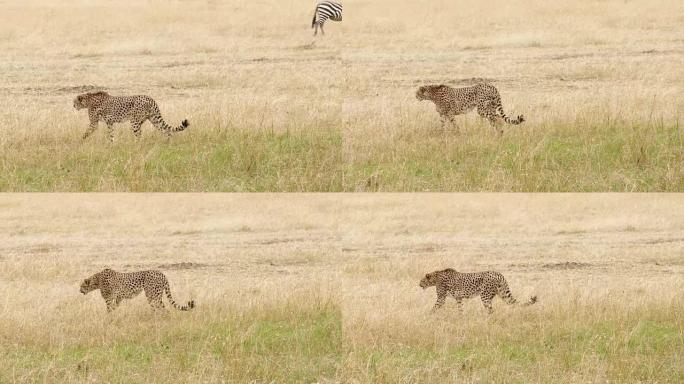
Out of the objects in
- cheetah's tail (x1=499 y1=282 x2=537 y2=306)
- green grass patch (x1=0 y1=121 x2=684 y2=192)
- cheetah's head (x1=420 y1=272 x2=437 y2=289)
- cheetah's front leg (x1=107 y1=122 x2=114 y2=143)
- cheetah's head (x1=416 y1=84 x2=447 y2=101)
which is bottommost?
cheetah's tail (x1=499 y1=282 x2=537 y2=306)

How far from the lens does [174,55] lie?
17.2m

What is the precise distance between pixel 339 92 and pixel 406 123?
194 centimetres

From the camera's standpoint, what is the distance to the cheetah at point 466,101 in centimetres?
1217

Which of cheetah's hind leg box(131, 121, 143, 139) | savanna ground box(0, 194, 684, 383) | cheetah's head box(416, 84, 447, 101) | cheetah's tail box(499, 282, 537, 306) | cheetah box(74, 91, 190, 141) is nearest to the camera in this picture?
savanna ground box(0, 194, 684, 383)

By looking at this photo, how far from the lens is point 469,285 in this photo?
12.2 metres

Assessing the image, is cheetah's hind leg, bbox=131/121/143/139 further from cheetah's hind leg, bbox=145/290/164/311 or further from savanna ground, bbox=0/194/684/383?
cheetah's hind leg, bbox=145/290/164/311

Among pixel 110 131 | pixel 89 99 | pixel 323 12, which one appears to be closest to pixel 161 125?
pixel 110 131

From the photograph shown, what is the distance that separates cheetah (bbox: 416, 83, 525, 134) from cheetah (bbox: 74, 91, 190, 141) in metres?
2.96

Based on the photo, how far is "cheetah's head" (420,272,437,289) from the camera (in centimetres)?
1217

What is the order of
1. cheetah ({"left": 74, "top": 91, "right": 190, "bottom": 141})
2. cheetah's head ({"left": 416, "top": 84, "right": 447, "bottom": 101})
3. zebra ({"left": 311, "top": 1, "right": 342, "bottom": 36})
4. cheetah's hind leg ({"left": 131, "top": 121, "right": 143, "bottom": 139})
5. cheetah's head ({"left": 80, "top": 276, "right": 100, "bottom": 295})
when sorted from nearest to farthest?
cheetah's hind leg ({"left": 131, "top": 121, "right": 143, "bottom": 139}) → cheetah ({"left": 74, "top": 91, "right": 190, "bottom": 141}) → cheetah's head ({"left": 80, "top": 276, "right": 100, "bottom": 295}) → cheetah's head ({"left": 416, "top": 84, "right": 447, "bottom": 101}) → zebra ({"left": 311, "top": 1, "right": 342, "bottom": 36})

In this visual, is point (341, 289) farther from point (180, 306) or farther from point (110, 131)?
point (110, 131)

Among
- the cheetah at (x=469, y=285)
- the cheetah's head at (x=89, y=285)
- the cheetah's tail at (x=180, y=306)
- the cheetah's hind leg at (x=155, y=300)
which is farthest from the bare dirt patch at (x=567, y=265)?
the cheetah's head at (x=89, y=285)

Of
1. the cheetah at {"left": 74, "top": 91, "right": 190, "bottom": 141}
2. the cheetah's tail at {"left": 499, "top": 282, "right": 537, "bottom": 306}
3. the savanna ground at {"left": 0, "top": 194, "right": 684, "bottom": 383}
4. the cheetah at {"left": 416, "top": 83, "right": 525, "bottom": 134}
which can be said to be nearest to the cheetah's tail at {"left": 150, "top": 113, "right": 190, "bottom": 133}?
the cheetah at {"left": 74, "top": 91, "right": 190, "bottom": 141}

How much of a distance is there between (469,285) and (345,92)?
3.29 meters
